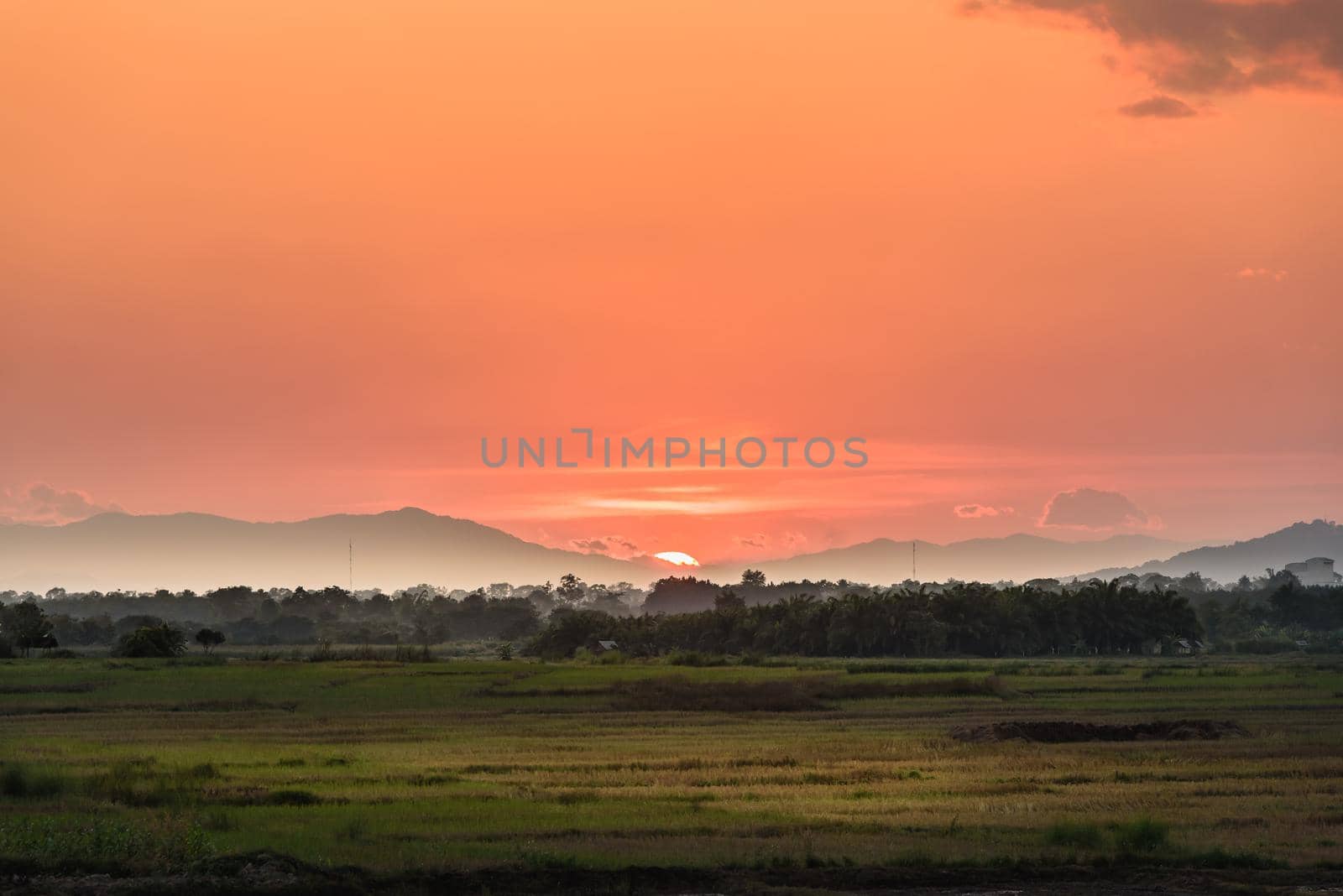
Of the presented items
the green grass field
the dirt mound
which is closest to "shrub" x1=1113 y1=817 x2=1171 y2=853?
the green grass field

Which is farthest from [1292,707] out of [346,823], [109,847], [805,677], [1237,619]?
[1237,619]

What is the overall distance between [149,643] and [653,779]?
238 feet

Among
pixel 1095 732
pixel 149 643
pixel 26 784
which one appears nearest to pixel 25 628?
pixel 149 643

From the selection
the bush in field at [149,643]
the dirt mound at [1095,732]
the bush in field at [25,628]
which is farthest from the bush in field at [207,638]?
the dirt mound at [1095,732]

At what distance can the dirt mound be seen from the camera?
43406 mm

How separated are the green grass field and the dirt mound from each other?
4.61ft

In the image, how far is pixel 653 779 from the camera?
3381cm

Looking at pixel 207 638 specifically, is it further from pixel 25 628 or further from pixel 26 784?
pixel 26 784

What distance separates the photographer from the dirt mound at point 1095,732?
1709 inches

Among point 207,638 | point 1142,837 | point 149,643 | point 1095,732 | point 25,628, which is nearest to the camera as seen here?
point 1142,837

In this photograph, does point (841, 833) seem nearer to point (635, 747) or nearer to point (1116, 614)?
point (635, 747)

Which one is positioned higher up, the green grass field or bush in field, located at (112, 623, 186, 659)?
bush in field, located at (112, 623, 186, 659)

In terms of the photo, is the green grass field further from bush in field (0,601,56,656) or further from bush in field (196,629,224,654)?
bush in field (196,629,224,654)

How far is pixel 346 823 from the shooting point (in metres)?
26.3
